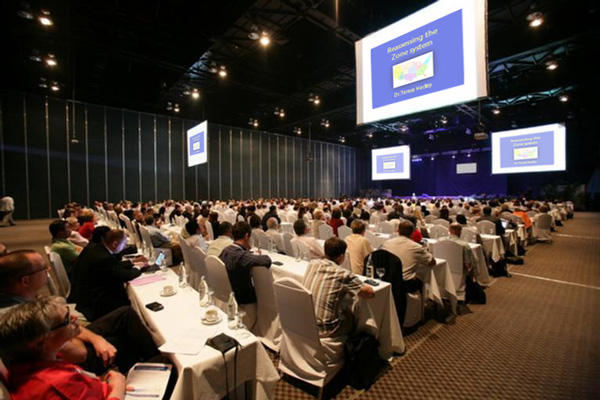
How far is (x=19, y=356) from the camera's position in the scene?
117 centimetres

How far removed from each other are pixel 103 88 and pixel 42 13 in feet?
23.2

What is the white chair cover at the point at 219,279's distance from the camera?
267 centimetres

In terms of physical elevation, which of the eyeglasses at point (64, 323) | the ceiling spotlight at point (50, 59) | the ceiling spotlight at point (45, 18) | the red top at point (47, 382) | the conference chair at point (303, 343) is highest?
the ceiling spotlight at point (50, 59)

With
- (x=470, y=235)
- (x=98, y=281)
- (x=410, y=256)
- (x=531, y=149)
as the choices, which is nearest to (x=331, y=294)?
(x=410, y=256)

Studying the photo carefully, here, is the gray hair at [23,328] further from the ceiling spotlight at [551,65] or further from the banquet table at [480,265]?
the ceiling spotlight at [551,65]

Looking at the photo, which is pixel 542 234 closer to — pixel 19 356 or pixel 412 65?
pixel 412 65

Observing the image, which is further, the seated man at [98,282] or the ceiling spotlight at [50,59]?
the ceiling spotlight at [50,59]

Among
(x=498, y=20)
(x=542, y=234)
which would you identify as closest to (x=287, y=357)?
(x=542, y=234)

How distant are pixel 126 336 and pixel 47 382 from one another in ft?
3.21

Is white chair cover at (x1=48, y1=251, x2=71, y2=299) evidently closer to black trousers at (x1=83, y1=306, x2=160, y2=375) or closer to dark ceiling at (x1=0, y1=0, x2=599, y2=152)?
black trousers at (x1=83, y1=306, x2=160, y2=375)

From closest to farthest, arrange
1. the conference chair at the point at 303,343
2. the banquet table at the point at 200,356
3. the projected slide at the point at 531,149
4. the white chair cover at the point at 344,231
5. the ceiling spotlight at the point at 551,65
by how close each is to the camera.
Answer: the banquet table at the point at 200,356 < the conference chair at the point at 303,343 < the white chair cover at the point at 344,231 < the ceiling spotlight at the point at 551,65 < the projected slide at the point at 531,149

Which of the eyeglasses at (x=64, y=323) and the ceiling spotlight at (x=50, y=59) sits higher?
the ceiling spotlight at (x=50, y=59)

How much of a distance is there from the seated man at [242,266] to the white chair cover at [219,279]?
71 mm

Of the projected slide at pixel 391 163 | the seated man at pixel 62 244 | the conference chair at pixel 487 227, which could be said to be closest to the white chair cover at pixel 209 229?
the seated man at pixel 62 244
